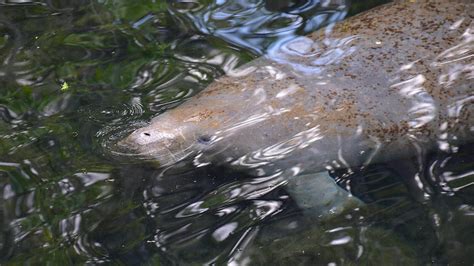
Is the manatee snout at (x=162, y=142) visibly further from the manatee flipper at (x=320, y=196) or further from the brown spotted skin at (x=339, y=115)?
the manatee flipper at (x=320, y=196)

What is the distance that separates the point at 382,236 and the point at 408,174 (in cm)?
59

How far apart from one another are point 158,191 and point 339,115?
131 centimetres

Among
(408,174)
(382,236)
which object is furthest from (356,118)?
(382,236)

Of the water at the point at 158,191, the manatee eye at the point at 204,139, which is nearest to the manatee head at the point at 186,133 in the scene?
the manatee eye at the point at 204,139

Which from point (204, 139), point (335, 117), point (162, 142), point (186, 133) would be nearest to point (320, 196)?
point (335, 117)

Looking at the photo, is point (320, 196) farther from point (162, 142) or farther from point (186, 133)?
point (162, 142)

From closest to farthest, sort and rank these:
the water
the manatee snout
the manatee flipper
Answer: the water → the manatee flipper → the manatee snout

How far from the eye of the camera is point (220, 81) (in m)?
5.11

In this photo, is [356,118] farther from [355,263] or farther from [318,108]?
[355,263]

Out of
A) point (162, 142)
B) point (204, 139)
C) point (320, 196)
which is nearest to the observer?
point (320, 196)

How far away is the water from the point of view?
13.3 ft

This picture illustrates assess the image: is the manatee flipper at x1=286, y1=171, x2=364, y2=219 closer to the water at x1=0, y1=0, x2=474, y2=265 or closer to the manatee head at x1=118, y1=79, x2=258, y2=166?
the water at x1=0, y1=0, x2=474, y2=265

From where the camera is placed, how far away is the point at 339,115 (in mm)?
4598

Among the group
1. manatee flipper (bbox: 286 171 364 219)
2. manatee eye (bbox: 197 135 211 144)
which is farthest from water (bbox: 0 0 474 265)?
manatee eye (bbox: 197 135 211 144)
